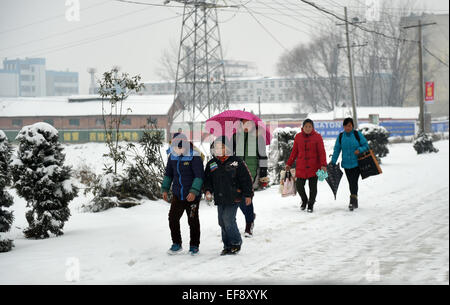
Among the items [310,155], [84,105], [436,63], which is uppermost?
[436,63]

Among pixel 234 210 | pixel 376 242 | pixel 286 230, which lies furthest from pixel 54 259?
pixel 376 242

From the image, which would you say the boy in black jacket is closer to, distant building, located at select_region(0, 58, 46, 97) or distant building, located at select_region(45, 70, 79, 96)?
distant building, located at select_region(0, 58, 46, 97)

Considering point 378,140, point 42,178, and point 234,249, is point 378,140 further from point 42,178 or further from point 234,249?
point 42,178

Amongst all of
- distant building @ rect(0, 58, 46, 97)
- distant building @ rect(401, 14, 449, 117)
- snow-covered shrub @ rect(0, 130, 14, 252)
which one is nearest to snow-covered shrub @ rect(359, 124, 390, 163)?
distant building @ rect(0, 58, 46, 97)

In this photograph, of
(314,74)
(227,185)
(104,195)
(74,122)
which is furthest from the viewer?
(314,74)

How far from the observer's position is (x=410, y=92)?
72750 millimetres

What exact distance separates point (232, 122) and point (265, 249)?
297 centimetres

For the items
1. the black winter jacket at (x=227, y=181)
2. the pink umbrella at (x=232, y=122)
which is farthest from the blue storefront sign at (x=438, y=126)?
the black winter jacket at (x=227, y=181)

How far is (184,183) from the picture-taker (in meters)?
6.85

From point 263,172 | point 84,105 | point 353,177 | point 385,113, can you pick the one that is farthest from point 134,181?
point 385,113

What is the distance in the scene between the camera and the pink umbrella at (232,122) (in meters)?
8.79

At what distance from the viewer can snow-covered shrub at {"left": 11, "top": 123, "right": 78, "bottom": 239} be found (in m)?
7.91

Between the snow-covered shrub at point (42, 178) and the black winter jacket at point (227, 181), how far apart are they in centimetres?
251
